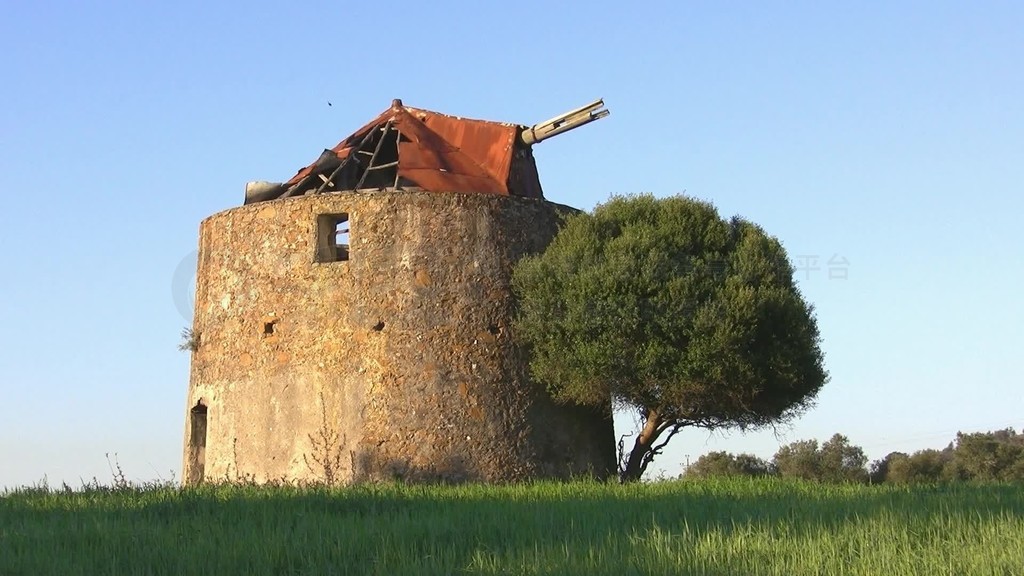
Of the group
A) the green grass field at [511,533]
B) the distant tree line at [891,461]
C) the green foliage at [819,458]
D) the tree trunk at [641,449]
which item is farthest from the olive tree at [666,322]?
the green foliage at [819,458]

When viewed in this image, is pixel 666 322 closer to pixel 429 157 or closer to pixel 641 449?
pixel 641 449

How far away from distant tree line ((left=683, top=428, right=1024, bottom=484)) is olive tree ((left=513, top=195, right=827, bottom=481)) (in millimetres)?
15984

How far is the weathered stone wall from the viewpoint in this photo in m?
16.9

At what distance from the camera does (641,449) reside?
60.4 feet

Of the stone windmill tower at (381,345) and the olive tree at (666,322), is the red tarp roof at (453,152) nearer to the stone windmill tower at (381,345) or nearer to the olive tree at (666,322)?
the stone windmill tower at (381,345)

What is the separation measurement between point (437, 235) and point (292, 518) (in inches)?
289

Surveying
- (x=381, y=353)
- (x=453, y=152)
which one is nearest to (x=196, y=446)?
(x=381, y=353)

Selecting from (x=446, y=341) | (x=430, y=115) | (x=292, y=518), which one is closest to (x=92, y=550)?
(x=292, y=518)

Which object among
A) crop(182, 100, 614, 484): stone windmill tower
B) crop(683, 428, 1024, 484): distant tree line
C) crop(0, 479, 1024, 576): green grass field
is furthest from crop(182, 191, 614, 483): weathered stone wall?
crop(683, 428, 1024, 484): distant tree line

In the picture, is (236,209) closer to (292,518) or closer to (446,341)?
(446,341)

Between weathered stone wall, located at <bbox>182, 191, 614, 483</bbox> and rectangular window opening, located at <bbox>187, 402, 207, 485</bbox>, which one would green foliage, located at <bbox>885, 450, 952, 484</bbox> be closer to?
weathered stone wall, located at <bbox>182, 191, 614, 483</bbox>

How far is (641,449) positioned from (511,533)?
8.90 m

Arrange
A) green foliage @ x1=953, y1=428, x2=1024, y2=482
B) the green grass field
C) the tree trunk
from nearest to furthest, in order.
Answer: the green grass field
the tree trunk
green foliage @ x1=953, y1=428, x2=1024, y2=482

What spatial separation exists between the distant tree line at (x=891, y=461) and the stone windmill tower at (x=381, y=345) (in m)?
17.1
